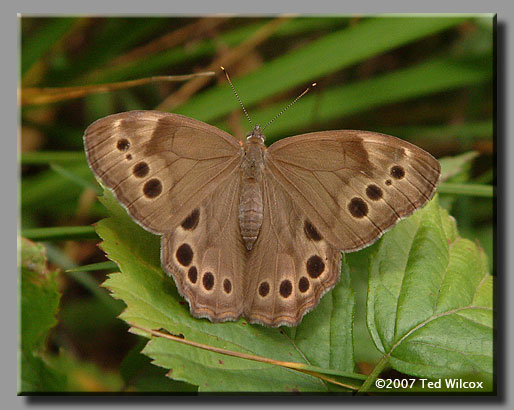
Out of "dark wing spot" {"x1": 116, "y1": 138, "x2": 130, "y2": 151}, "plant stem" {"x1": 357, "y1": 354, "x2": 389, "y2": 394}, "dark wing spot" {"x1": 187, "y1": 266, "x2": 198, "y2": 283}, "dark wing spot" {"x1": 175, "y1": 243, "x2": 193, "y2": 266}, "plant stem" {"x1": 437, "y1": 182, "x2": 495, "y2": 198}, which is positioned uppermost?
"dark wing spot" {"x1": 116, "y1": 138, "x2": 130, "y2": 151}

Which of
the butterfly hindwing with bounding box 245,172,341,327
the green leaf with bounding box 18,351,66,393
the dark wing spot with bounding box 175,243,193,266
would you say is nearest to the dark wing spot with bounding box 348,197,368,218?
the butterfly hindwing with bounding box 245,172,341,327

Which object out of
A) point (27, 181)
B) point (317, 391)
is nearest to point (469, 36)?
point (317, 391)

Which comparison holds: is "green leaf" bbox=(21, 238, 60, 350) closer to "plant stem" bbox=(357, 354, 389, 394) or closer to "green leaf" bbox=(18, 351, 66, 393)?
"green leaf" bbox=(18, 351, 66, 393)

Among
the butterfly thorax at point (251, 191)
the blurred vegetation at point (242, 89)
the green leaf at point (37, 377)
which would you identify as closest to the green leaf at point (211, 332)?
the butterfly thorax at point (251, 191)

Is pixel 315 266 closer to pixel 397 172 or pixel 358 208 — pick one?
pixel 358 208

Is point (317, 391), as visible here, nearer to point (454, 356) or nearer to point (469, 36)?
point (454, 356)

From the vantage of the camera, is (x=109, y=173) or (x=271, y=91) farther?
(x=271, y=91)

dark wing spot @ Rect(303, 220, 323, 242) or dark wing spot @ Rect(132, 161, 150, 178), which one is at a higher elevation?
dark wing spot @ Rect(132, 161, 150, 178)
